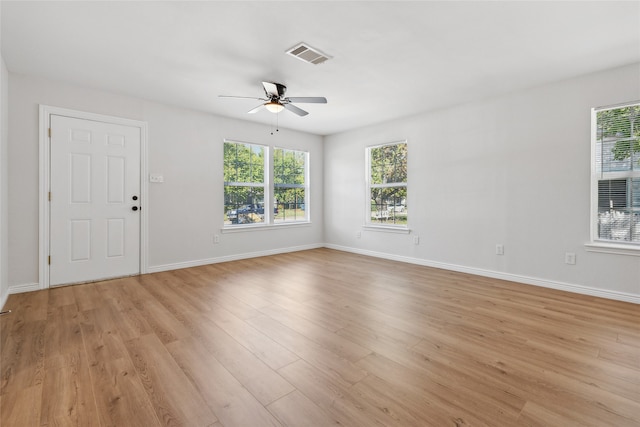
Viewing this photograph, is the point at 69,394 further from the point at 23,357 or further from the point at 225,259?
the point at 225,259

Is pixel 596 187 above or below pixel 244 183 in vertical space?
below

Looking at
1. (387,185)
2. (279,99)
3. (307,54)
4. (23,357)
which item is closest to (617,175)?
(387,185)

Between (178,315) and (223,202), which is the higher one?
(223,202)

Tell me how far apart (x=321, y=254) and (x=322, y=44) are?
3.90m

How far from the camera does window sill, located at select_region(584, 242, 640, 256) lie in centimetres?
305

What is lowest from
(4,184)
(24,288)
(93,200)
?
(24,288)

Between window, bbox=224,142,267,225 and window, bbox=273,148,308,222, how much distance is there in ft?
1.04

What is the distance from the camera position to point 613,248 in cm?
315

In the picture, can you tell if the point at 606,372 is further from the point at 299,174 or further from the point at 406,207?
the point at 299,174

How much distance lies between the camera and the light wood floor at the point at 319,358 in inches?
58.6

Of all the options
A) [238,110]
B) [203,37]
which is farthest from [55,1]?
[238,110]

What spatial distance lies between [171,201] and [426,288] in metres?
3.85

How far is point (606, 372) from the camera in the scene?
183cm

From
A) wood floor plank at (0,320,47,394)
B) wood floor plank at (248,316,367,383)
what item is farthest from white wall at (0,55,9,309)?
wood floor plank at (248,316,367,383)
